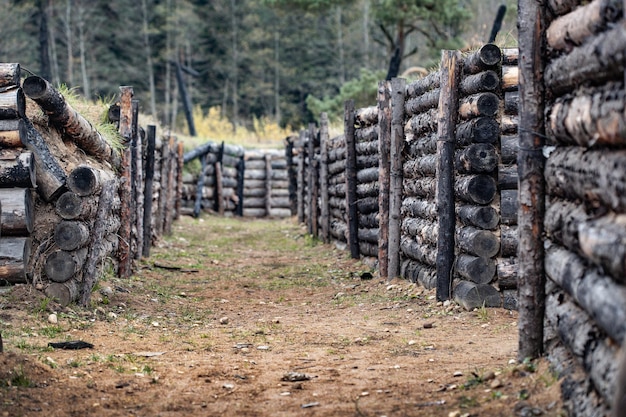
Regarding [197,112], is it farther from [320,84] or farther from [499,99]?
[499,99]

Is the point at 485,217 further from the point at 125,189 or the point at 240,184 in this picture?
the point at 240,184

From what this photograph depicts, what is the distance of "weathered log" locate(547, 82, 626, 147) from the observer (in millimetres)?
3781

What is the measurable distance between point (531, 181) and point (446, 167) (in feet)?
12.1

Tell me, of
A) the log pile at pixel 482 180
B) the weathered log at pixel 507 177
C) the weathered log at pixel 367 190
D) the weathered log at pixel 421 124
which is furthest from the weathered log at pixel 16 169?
the weathered log at pixel 367 190

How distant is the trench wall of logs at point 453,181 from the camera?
340 inches

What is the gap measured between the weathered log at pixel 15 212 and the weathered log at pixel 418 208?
4.78 meters

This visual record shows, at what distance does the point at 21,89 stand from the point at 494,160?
5.14m

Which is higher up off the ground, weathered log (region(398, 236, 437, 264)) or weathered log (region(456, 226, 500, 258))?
weathered log (region(456, 226, 500, 258))

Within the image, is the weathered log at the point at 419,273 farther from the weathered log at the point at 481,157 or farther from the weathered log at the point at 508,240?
the weathered log at the point at 481,157

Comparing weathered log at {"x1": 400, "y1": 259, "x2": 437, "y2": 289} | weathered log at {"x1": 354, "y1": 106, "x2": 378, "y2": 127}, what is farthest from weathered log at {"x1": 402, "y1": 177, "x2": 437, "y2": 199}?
weathered log at {"x1": 354, "y1": 106, "x2": 378, "y2": 127}

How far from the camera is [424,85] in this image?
10.6 metres

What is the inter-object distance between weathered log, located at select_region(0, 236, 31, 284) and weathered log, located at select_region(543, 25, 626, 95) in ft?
17.9

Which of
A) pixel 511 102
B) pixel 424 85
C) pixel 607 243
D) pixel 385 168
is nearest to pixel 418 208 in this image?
pixel 385 168

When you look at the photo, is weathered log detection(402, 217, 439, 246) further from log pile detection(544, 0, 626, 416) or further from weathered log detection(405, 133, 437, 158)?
log pile detection(544, 0, 626, 416)
